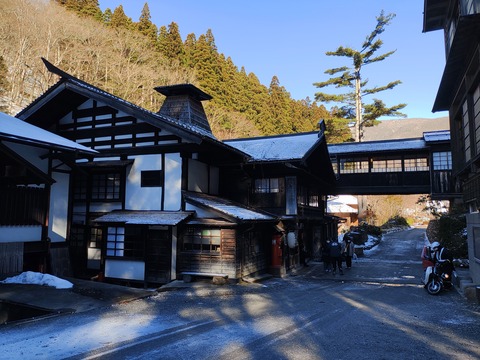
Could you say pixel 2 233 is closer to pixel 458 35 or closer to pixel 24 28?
pixel 458 35

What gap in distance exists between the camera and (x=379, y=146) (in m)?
28.4

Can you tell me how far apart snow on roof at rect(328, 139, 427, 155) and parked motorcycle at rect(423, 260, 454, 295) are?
15.6 metres

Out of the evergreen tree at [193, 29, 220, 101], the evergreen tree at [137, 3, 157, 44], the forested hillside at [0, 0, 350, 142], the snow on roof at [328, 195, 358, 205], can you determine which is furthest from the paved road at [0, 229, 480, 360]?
the evergreen tree at [137, 3, 157, 44]

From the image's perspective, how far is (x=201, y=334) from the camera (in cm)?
723

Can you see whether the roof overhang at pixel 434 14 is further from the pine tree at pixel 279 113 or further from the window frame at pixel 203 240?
the pine tree at pixel 279 113

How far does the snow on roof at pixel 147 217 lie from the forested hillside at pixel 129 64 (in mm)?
25652

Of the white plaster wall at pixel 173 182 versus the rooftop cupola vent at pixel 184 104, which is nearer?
the white plaster wall at pixel 173 182

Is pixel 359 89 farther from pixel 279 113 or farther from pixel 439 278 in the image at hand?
pixel 439 278

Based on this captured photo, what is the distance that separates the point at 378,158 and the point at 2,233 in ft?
81.4

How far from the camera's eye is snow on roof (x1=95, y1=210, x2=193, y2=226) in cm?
1357

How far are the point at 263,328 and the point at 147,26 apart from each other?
51542mm

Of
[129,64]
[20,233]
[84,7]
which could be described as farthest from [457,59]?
[84,7]

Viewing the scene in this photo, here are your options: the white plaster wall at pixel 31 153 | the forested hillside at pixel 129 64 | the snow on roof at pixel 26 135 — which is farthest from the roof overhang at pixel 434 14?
the forested hillside at pixel 129 64

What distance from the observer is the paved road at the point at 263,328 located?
6.16m
